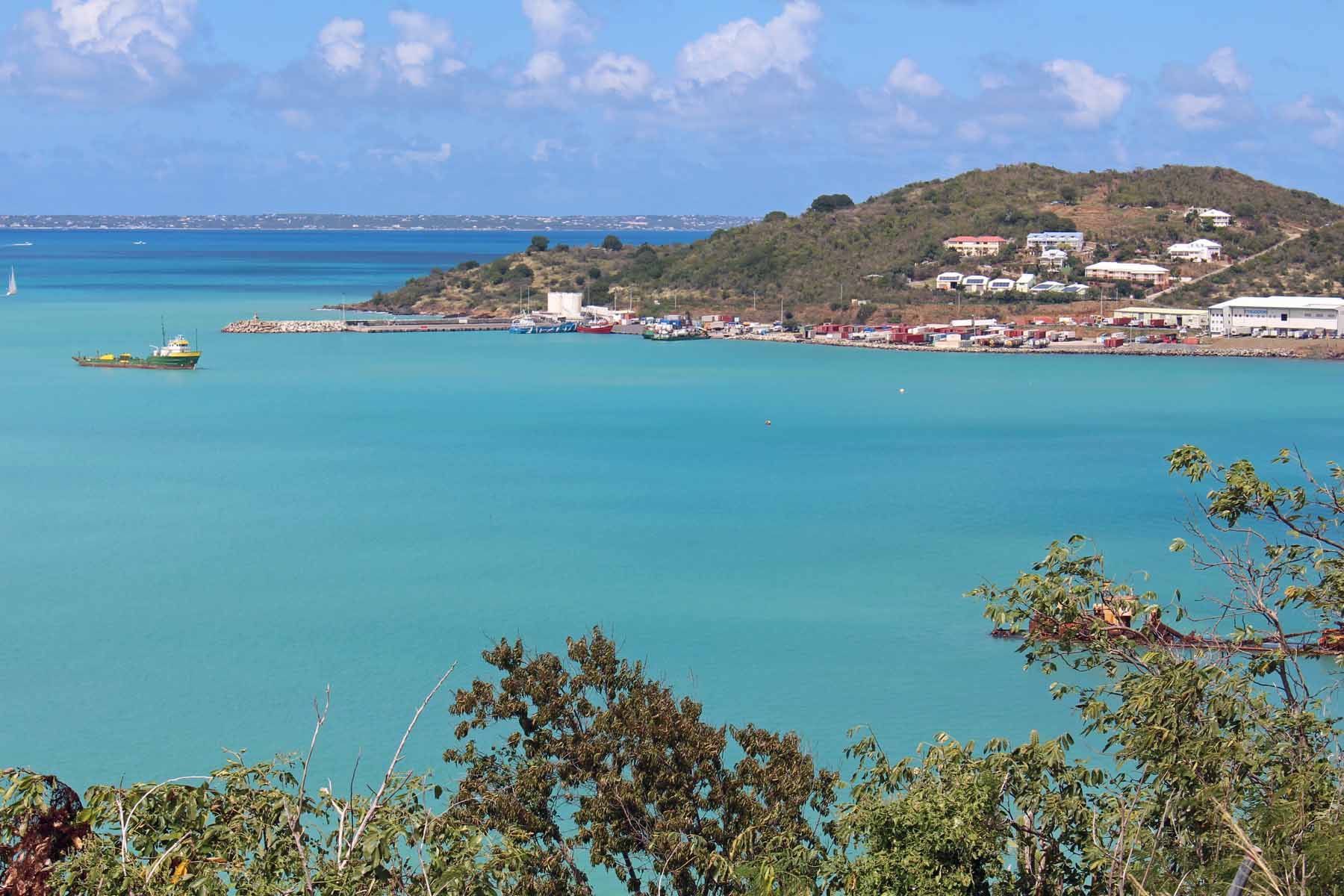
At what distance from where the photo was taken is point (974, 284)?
2608 inches

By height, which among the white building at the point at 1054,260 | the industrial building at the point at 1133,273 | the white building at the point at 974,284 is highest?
the white building at the point at 1054,260

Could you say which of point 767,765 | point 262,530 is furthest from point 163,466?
point 767,765

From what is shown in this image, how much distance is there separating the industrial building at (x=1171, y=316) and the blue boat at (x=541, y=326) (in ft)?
75.0

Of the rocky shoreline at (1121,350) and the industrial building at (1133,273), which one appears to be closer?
the rocky shoreline at (1121,350)

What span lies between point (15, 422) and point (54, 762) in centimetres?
2529

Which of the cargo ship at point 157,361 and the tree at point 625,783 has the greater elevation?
the tree at point 625,783

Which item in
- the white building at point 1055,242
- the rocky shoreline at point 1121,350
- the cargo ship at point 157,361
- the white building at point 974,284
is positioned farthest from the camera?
the white building at point 1055,242

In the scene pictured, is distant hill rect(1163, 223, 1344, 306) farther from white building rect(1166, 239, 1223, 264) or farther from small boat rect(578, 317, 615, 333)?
small boat rect(578, 317, 615, 333)

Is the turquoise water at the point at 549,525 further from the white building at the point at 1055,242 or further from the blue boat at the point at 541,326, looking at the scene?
the white building at the point at 1055,242

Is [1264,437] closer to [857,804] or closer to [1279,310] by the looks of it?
[1279,310]

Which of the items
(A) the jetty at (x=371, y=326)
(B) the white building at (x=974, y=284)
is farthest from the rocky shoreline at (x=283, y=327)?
(B) the white building at (x=974, y=284)

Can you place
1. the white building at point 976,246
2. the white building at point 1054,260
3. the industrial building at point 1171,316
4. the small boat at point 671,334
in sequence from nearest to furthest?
1. the industrial building at point 1171,316
2. the small boat at point 671,334
3. the white building at point 1054,260
4. the white building at point 976,246

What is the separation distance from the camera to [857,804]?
22.1 feet

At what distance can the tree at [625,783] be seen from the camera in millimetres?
7859
